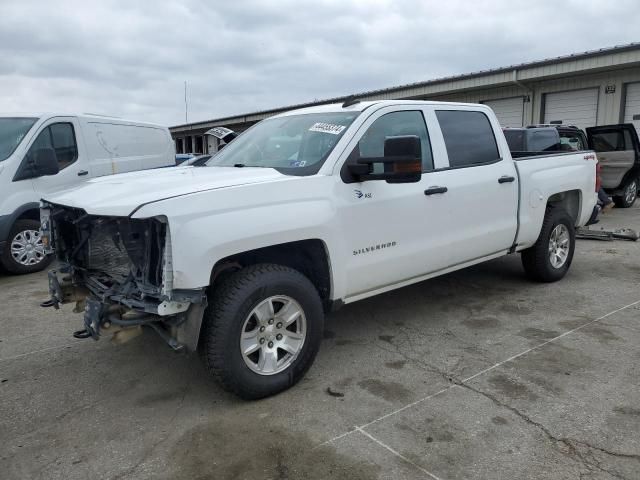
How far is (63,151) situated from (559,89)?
14.2 meters

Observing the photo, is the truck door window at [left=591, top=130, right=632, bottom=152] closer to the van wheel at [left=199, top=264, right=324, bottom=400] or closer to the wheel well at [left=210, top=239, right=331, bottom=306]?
the wheel well at [left=210, top=239, right=331, bottom=306]

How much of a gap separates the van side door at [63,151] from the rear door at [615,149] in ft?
36.3

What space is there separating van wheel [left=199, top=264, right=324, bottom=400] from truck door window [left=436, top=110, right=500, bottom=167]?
6.49 feet

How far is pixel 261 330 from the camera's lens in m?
3.39

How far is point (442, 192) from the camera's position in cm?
442

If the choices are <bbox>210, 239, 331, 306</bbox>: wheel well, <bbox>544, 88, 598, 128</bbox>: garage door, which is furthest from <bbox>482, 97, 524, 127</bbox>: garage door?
<bbox>210, 239, 331, 306</bbox>: wheel well

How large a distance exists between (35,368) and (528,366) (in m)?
3.69

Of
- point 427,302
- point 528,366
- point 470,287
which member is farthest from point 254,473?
point 470,287

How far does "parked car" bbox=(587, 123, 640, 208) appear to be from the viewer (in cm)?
1252

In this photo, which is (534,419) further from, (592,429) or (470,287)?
(470,287)

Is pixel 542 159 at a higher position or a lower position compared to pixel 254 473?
higher

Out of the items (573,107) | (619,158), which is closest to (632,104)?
(573,107)

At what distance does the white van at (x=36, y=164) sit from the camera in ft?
23.1

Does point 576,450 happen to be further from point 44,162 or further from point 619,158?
point 619,158
